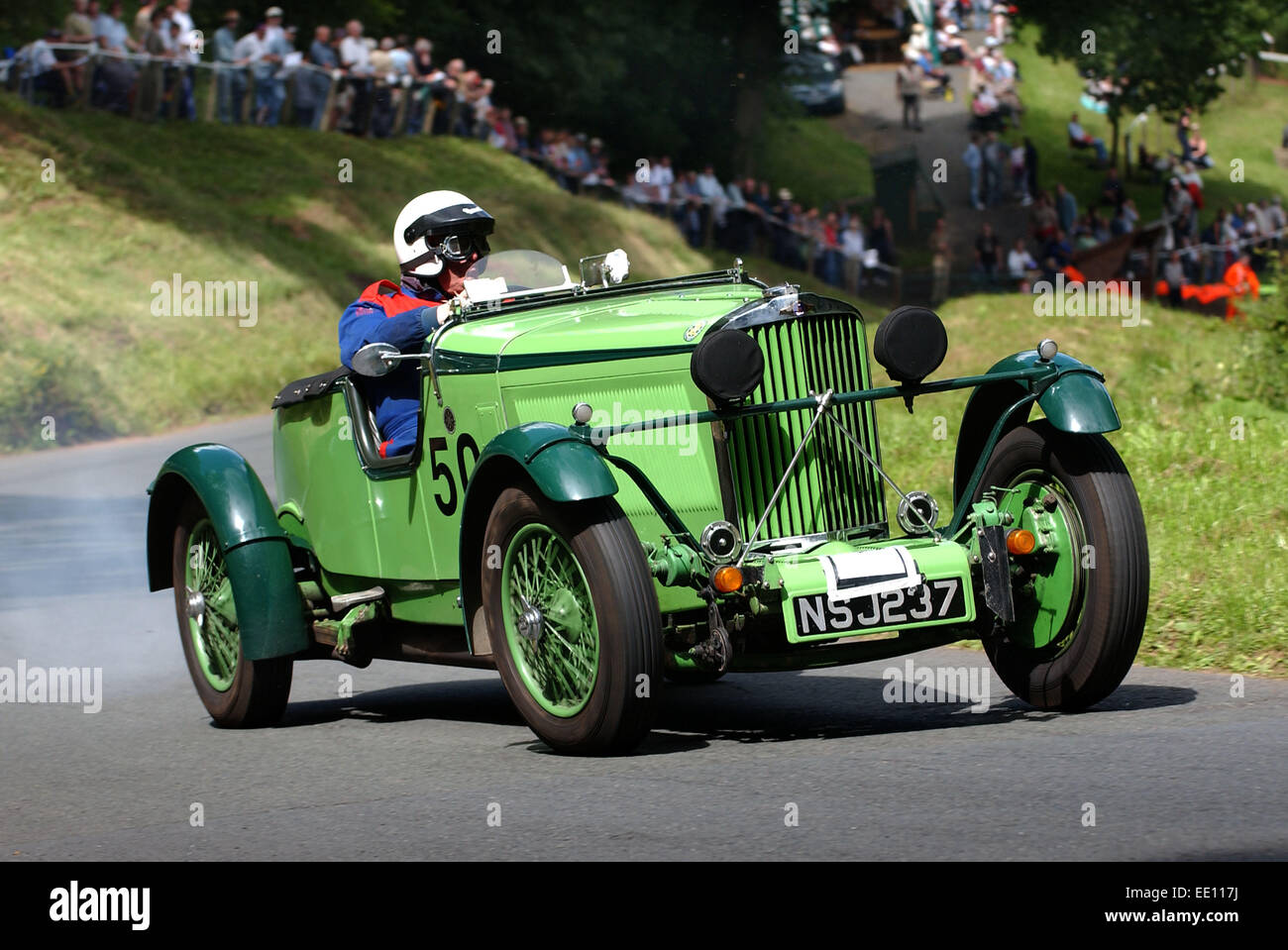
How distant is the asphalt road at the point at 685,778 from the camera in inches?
197

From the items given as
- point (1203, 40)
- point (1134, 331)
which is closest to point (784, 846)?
point (1134, 331)

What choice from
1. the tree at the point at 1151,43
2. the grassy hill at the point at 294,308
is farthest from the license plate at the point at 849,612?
the tree at the point at 1151,43

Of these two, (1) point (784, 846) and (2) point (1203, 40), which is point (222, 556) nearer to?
(1) point (784, 846)

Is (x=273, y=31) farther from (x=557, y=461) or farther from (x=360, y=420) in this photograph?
(x=557, y=461)

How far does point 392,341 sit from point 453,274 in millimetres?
587

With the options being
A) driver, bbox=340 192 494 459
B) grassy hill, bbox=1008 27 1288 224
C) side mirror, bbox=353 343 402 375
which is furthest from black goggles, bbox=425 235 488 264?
grassy hill, bbox=1008 27 1288 224

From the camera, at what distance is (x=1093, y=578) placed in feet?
20.7

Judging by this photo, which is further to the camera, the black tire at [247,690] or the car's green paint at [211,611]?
the car's green paint at [211,611]

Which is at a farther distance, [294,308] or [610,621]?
[294,308]

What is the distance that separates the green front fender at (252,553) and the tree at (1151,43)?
35.8 metres

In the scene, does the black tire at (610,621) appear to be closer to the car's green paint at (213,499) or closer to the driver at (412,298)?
the driver at (412,298)

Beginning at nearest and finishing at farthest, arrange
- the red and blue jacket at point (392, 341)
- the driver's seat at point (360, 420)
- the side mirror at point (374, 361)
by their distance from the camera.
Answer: the side mirror at point (374, 361) → the red and blue jacket at point (392, 341) → the driver's seat at point (360, 420)

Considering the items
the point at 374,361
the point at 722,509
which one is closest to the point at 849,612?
the point at 722,509

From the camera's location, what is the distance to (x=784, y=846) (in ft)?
16.0
